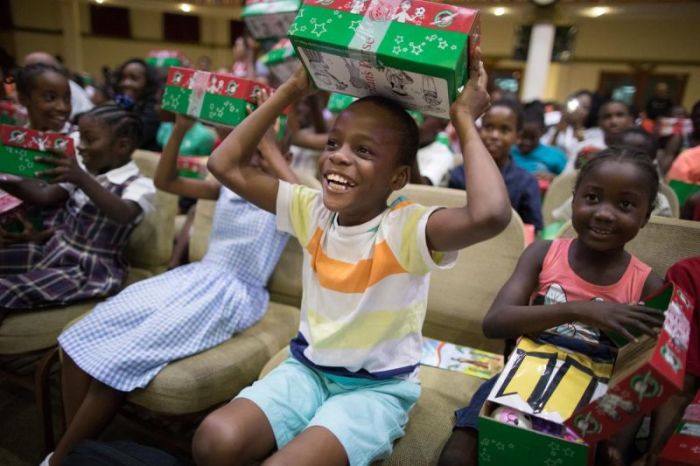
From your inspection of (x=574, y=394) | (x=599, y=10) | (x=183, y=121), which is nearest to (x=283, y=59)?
(x=183, y=121)

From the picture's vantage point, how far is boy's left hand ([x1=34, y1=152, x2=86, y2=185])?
64.2 inches

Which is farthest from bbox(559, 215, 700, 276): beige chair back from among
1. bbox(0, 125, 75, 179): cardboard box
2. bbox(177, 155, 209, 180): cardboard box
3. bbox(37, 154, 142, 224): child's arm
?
bbox(0, 125, 75, 179): cardboard box

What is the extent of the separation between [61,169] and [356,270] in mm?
1105

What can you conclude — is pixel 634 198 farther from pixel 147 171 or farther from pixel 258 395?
pixel 147 171

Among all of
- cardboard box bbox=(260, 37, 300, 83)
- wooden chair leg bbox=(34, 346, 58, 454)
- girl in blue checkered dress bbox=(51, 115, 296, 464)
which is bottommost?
wooden chair leg bbox=(34, 346, 58, 454)

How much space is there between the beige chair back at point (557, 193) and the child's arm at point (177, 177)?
5.06 ft

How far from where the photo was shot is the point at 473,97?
1110 mm

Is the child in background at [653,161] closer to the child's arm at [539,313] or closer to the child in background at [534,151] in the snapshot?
the child's arm at [539,313]

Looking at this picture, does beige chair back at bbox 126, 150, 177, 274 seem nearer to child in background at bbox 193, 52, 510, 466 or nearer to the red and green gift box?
the red and green gift box

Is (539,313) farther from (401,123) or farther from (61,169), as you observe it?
(61,169)

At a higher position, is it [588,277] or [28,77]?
[28,77]

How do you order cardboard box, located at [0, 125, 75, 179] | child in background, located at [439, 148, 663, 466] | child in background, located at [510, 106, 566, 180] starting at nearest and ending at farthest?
child in background, located at [439, 148, 663, 466] → cardboard box, located at [0, 125, 75, 179] → child in background, located at [510, 106, 566, 180]

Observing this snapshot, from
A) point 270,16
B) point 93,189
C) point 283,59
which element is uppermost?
point 270,16

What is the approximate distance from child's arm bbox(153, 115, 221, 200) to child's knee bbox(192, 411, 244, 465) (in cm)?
99
